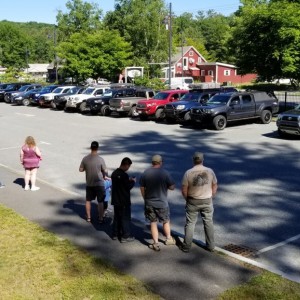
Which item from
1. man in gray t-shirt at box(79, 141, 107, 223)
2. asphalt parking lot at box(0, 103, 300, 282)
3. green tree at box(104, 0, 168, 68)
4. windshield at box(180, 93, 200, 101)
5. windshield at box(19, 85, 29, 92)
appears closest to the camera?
asphalt parking lot at box(0, 103, 300, 282)

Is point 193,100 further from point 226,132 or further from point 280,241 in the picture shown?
point 280,241

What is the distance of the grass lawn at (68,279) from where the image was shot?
230 inches

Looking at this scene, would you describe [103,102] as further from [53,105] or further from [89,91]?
[53,105]

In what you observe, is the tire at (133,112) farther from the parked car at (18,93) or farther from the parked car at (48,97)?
the parked car at (18,93)

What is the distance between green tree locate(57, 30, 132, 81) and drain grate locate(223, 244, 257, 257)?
39.3 meters

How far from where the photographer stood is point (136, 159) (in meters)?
15.1

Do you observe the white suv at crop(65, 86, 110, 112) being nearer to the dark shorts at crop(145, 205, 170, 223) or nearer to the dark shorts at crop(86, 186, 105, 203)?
the dark shorts at crop(86, 186, 105, 203)

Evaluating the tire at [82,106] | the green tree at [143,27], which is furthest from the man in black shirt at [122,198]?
the green tree at [143,27]

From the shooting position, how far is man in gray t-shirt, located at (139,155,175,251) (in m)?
7.17

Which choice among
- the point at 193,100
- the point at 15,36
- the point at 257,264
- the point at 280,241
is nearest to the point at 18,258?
the point at 257,264

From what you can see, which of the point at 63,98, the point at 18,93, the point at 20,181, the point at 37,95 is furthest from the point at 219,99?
the point at 18,93

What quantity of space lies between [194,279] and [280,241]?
2355mm

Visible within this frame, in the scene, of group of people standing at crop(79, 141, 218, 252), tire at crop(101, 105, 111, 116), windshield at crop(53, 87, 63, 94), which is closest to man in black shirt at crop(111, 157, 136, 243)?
group of people standing at crop(79, 141, 218, 252)

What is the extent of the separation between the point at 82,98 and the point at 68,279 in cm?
2605
